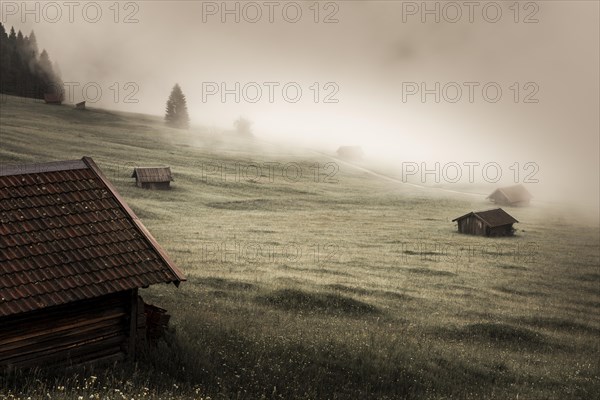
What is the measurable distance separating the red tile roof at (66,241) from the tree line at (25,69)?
371 feet

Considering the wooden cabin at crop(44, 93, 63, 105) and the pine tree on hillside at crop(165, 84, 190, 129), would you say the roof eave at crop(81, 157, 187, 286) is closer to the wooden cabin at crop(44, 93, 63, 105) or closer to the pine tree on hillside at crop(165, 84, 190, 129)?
the wooden cabin at crop(44, 93, 63, 105)

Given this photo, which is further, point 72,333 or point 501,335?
point 501,335

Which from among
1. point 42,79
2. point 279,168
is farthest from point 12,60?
point 279,168

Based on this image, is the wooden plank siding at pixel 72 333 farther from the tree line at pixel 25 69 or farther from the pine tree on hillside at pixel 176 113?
the tree line at pixel 25 69

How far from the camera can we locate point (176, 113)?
119 meters

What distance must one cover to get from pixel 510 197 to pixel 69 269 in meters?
75.1

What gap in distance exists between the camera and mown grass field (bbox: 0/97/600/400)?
44.8 feet

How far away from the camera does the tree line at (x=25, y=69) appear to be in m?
114

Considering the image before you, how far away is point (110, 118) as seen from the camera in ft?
338

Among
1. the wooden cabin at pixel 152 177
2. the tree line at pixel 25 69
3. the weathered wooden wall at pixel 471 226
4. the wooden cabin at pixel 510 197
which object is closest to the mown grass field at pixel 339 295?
the wooden cabin at pixel 152 177

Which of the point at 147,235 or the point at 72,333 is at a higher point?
the point at 147,235

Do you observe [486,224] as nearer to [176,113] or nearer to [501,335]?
[501,335]

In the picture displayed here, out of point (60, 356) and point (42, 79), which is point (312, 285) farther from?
point (42, 79)

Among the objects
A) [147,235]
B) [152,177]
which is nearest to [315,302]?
[147,235]
